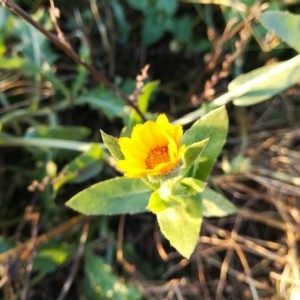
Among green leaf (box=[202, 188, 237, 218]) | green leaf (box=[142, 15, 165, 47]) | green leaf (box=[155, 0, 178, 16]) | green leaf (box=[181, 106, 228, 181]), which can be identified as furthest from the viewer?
green leaf (box=[142, 15, 165, 47])

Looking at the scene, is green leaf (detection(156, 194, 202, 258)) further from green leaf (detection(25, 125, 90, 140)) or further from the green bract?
green leaf (detection(25, 125, 90, 140))

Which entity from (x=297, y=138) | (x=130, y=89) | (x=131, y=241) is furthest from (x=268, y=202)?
(x=130, y=89)

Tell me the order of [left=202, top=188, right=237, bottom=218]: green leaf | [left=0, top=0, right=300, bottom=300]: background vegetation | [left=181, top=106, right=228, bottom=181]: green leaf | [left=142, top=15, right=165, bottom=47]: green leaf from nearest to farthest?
[left=181, top=106, right=228, bottom=181]: green leaf
[left=202, top=188, right=237, bottom=218]: green leaf
[left=0, top=0, right=300, bottom=300]: background vegetation
[left=142, top=15, right=165, bottom=47]: green leaf

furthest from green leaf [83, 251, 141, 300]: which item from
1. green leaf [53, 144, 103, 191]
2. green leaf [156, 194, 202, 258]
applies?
green leaf [156, 194, 202, 258]

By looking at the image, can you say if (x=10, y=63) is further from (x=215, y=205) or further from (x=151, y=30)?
(x=215, y=205)

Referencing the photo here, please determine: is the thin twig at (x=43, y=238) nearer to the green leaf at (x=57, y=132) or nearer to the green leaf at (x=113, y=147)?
the green leaf at (x=57, y=132)

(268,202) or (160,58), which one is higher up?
(160,58)

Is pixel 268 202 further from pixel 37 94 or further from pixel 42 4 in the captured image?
pixel 42 4
